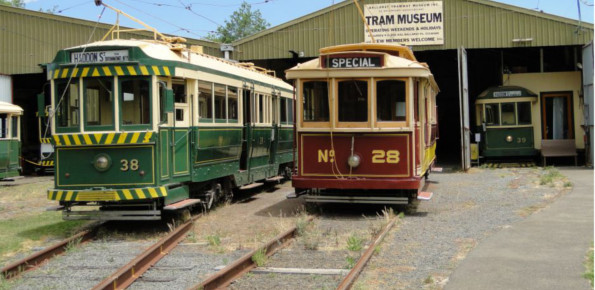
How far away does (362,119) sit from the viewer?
35.7ft

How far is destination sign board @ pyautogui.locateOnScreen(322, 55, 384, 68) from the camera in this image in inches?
423

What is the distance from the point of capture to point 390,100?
10.8 metres

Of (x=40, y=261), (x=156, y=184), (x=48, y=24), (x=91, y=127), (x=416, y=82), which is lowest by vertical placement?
(x=40, y=261)

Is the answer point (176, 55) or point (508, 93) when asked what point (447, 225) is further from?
point (508, 93)

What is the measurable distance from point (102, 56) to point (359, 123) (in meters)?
4.31

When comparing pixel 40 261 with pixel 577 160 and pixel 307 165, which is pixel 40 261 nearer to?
pixel 307 165

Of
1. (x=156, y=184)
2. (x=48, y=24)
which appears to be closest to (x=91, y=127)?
(x=156, y=184)

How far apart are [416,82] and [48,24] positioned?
60.3ft

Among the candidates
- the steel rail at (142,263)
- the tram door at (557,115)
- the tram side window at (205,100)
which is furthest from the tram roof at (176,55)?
the tram door at (557,115)

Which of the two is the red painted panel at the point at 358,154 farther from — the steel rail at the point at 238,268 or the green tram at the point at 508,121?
the green tram at the point at 508,121

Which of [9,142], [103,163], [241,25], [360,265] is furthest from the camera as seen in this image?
[241,25]

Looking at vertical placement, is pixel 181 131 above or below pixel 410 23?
below

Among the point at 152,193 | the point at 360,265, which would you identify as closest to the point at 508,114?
the point at 152,193

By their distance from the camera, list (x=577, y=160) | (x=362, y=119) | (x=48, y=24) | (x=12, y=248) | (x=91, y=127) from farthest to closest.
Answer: (x=48, y=24), (x=577, y=160), (x=362, y=119), (x=91, y=127), (x=12, y=248)
